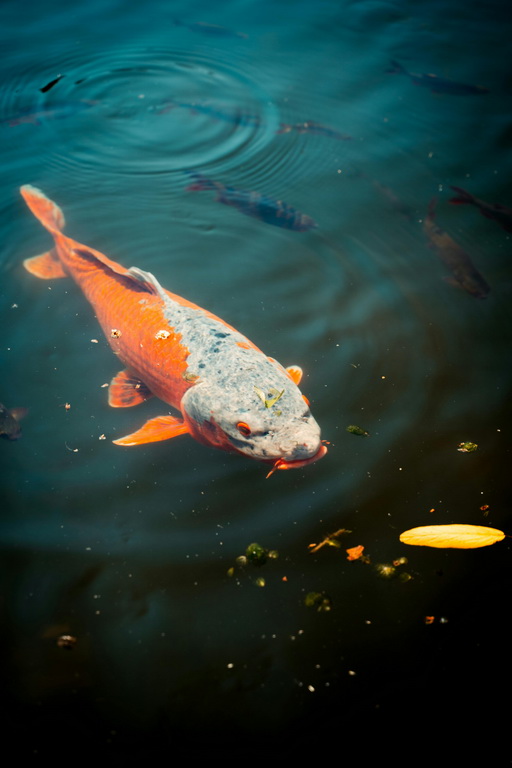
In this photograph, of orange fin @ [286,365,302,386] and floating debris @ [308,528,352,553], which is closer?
floating debris @ [308,528,352,553]

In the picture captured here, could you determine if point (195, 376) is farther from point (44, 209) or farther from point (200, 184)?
point (200, 184)

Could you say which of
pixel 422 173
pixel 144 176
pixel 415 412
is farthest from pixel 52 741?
pixel 422 173

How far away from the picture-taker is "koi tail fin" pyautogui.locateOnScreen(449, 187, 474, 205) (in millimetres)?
5820

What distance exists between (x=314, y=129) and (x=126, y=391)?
16.0ft

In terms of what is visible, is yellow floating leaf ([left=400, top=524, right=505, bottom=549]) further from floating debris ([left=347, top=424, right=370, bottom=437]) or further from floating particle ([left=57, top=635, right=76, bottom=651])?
floating particle ([left=57, top=635, right=76, bottom=651])

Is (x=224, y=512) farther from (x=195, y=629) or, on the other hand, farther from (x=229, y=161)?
(x=229, y=161)

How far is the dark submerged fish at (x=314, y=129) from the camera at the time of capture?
6691 mm

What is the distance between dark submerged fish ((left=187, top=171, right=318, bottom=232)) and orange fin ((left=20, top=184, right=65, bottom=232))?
1606mm

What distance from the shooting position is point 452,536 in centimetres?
322

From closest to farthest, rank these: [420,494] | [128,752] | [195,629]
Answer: [128,752], [195,629], [420,494]

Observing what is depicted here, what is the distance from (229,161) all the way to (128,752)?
614 centimetres

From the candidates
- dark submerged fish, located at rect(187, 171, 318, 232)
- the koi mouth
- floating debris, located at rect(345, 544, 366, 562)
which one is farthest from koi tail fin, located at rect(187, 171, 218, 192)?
floating debris, located at rect(345, 544, 366, 562)

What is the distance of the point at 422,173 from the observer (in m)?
6.21

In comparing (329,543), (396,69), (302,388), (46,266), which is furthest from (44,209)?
(396,69)
